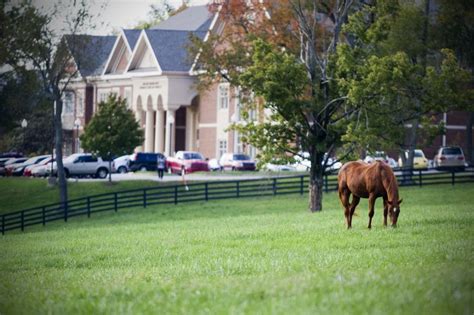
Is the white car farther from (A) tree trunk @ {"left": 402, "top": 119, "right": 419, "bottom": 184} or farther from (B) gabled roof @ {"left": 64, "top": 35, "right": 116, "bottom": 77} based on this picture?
(A) tree trunk @ {"left": 402, "top": 119, "right": 419, "bottom": 184}

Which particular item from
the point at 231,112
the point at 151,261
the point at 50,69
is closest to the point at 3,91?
the point at 50,69

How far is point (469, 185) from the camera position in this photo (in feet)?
163

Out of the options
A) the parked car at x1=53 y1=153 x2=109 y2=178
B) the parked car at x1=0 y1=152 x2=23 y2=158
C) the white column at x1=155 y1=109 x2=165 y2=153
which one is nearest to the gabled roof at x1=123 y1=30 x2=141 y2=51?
the white column at x1=155 y1=109 x2=165 y2=153

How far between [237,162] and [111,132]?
11821mm

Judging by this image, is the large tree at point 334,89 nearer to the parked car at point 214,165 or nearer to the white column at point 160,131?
the parked car at point 214,165

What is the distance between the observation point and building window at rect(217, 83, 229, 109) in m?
80.3

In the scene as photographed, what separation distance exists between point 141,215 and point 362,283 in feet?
112

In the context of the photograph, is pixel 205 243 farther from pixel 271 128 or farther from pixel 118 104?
pixel 118 104

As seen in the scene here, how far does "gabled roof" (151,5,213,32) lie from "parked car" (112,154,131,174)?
12090 mm

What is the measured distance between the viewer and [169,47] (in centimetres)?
8244

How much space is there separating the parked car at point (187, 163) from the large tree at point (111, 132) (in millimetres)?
6587

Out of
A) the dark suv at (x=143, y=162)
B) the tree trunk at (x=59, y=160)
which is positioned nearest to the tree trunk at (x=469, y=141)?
the dark suv at (x=143, y=162)

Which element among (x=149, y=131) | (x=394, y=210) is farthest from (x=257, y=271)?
(x=149, y=131)

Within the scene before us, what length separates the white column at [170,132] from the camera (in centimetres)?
8100
